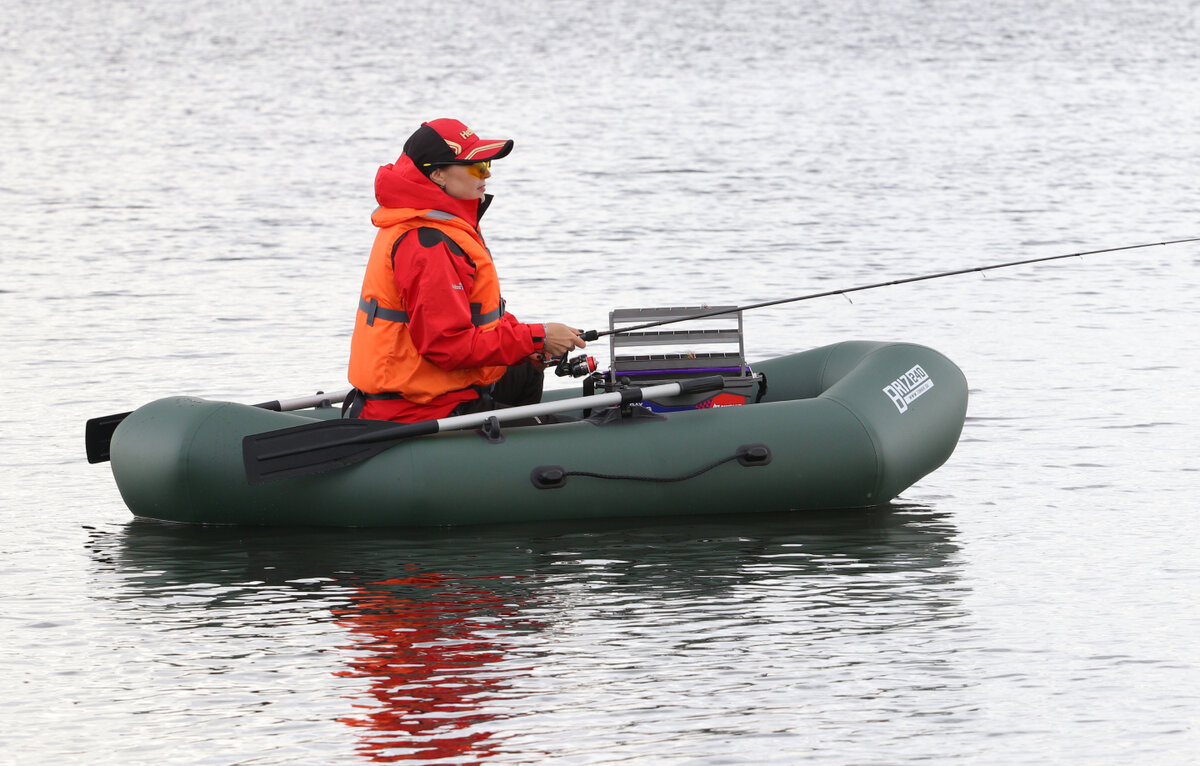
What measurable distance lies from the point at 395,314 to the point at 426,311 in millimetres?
161

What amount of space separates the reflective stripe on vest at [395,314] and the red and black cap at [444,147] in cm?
44

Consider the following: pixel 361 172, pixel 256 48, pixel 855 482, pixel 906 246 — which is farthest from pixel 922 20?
pixel 855 482

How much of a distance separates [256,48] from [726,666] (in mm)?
32545

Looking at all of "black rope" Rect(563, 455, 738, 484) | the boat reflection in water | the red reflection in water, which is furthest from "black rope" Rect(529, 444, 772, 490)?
the red reflection in water

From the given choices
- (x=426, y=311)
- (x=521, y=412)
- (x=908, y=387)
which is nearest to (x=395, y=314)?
(x=426, y=311)

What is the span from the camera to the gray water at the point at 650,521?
4574 mm

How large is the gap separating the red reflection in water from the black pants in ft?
2.55

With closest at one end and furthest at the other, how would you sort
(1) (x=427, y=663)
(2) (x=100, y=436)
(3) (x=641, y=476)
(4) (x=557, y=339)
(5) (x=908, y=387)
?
(1) (x=427, y=663) < (4) (x=557, y=339) < (3) (x=641, y=476) < (5) (x=908, y=387) < (2) (x=100, y=436)

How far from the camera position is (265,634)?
5254 millimetres

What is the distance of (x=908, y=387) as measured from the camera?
6652mm

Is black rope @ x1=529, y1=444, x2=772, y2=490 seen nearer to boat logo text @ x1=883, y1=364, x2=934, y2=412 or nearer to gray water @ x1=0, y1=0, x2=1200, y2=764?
gray water @ x1=0, y1=0, x2=1200, y2=764

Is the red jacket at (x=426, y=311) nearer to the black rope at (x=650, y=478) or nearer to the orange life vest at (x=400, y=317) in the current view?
the orange life vest at (x=400, y=317)

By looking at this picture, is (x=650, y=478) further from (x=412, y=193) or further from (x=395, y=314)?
(x=412, y=193)

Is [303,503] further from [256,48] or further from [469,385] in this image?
[256,48]
